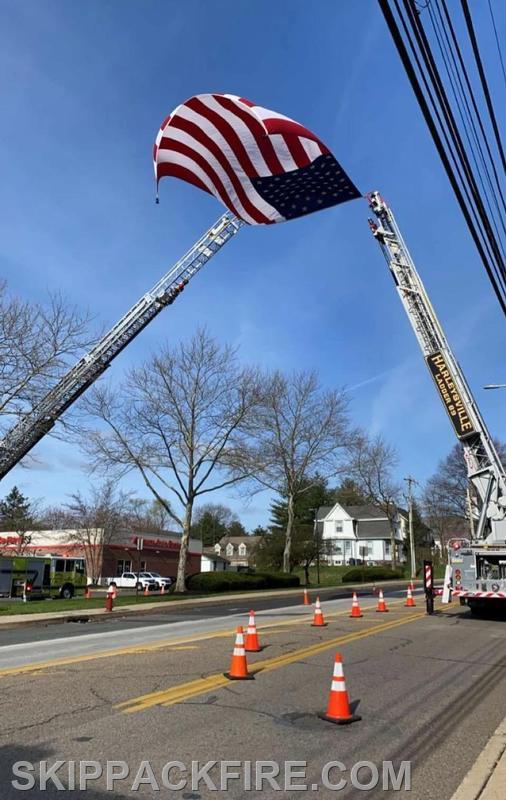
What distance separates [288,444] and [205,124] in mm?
34765

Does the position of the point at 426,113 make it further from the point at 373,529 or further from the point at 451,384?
the point at 373,529

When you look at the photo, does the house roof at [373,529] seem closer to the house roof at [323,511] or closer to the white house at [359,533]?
the white house at [359,533]

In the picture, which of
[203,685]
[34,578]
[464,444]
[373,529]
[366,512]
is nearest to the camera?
[203,685]

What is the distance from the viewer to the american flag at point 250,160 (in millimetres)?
9188

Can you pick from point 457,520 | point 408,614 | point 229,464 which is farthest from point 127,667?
point 457,520

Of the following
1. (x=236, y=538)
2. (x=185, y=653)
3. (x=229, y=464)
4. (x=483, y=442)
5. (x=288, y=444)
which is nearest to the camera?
(x=185, y=653)

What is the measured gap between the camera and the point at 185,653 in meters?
10.9

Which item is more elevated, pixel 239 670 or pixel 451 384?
pixel 451 384

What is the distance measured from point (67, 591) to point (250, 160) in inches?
1260

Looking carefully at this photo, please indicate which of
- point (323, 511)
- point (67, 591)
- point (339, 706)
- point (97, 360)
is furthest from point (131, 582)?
point (323, 511)

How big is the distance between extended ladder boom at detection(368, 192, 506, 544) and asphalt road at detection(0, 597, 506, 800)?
637 centimetres

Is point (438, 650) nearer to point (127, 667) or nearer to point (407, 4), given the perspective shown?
point (127, 667)

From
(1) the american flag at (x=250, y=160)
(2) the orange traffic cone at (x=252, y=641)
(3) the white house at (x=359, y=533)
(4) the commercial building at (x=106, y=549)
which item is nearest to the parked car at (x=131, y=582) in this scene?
(4) the commercial building at (x=106, y=549)

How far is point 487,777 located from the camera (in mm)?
4941
